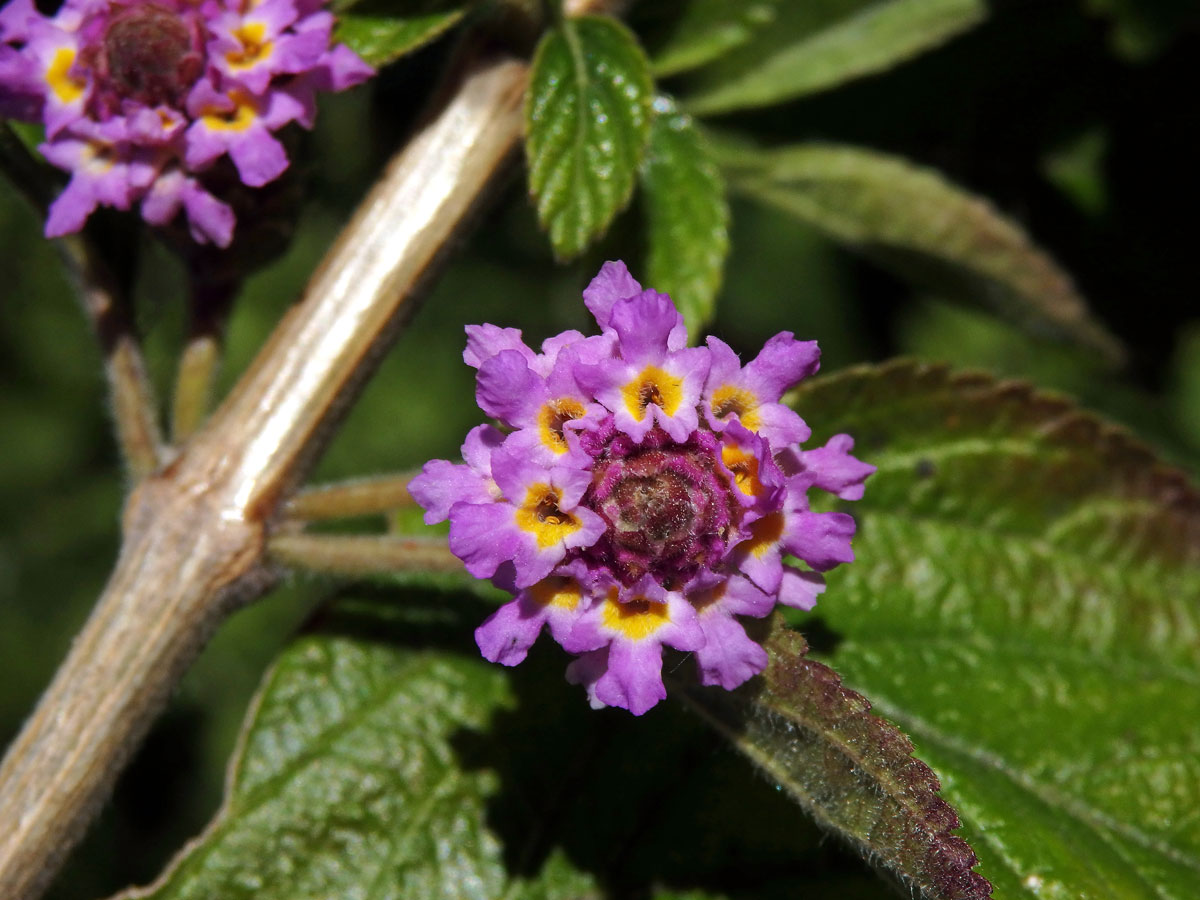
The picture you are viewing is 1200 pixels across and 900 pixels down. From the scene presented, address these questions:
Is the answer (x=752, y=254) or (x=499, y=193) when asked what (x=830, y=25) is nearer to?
(x=499, y=193)

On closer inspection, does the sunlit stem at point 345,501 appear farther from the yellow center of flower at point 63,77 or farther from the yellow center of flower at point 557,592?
the yellow center of flower at point 63,77

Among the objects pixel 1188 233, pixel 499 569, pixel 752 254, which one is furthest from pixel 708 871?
pixel 752 254

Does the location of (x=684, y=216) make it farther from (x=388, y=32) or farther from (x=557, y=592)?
(x=557, y=592)

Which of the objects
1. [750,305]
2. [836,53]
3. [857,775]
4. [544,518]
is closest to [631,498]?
[544,518]

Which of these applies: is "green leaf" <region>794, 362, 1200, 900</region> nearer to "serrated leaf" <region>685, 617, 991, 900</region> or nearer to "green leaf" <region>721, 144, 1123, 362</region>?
"serrated leaf" <region>685, 617, 991, 900</region>

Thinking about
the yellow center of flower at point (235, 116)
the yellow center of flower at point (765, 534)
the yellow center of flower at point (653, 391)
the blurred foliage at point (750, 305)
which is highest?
the yellow center of flower at point (235, 116)

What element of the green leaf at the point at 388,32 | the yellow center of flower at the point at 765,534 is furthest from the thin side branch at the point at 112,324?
the yellow center of flower at the point at 765,534

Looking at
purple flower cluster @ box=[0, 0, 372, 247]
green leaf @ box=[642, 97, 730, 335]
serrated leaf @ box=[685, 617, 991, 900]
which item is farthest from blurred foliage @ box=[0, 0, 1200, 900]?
serrated leaf @ box=[685, 617, 991, 900]
